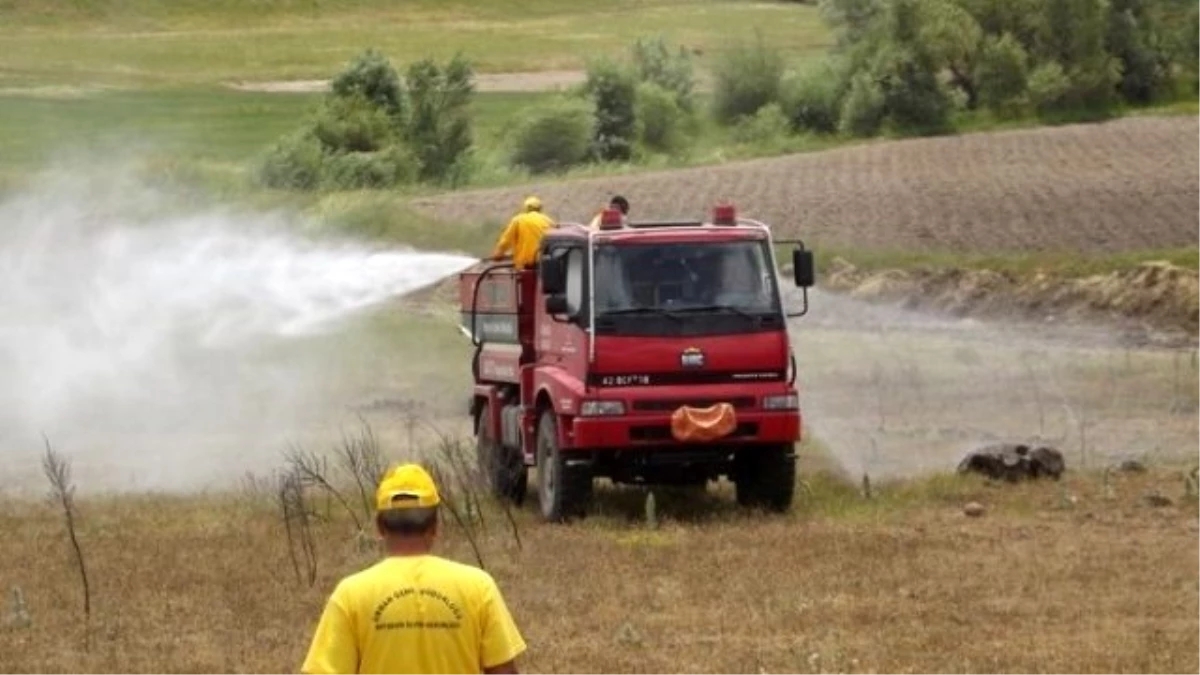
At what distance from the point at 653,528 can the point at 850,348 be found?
14853mm

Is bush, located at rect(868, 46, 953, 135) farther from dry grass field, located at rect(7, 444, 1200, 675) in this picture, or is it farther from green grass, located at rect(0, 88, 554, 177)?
dry grass field, located at rect(7, 444, 1200, 675)

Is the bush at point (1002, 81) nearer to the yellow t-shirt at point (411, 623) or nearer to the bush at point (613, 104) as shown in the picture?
the bush at point (613, 104)

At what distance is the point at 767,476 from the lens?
786 inches

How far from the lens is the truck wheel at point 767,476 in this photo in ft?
65.0

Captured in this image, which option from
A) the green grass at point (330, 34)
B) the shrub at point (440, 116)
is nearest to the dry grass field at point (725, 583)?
the shrub at point (440, 116)

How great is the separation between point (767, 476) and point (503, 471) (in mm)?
3191

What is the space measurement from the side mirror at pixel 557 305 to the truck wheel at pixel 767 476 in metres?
1.77

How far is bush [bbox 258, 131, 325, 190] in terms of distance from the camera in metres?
57.8

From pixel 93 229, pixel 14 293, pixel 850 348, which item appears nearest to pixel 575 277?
pixel 850 348

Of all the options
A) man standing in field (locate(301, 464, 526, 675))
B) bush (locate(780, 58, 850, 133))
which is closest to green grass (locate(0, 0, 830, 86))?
bush (locate(780, 58, 850, 133))

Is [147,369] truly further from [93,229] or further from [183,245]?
[93,229]

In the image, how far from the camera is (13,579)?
17.2m

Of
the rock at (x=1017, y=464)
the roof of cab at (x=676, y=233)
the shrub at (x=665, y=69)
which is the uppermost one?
the roof of cab at (x=676, y=233)

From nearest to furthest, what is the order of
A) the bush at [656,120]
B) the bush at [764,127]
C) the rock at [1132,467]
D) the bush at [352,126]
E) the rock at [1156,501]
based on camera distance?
the rock at [1156,501] < the rock at [1132,467] < the bush at [352,126] < the bush at [656,120] < the bush at [764,127]
